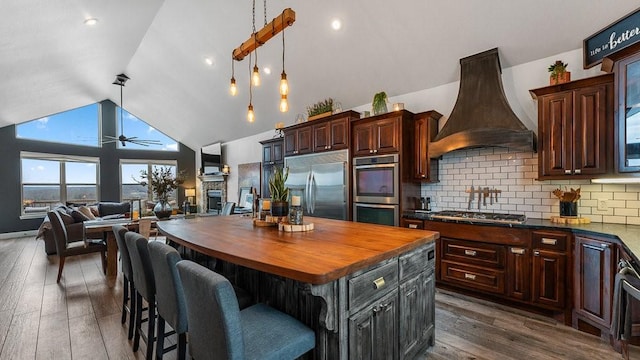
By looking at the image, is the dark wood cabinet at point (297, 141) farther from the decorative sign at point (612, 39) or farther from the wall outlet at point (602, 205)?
the wall outlet at point (602, 205)

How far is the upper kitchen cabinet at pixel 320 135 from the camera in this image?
14.1ft

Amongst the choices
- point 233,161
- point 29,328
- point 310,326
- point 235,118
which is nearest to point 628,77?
point 310,326

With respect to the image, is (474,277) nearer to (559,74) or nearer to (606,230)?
(606,230)

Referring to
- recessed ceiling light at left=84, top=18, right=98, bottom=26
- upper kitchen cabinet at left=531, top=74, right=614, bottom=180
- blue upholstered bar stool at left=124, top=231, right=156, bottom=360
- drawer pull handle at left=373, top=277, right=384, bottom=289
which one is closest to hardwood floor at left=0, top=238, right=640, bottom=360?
blue upholstered bar stool at left=124, top=231, right=156, bottom=360

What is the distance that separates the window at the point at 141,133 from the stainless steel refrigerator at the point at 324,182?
19.9 ft

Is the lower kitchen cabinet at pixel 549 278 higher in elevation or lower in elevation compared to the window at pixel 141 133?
lower

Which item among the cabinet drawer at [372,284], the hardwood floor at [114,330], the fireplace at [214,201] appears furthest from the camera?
the fireplace at [214,201]

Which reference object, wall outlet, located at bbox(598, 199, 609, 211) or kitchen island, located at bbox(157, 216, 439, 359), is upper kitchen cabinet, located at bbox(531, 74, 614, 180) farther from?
kitchen island, located at bbox(157, 216, 439, 359)

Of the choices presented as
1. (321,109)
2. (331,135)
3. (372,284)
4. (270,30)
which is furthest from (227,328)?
(321,109)

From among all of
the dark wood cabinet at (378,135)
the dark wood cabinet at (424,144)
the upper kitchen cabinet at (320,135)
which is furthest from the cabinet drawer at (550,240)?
the upper kitchen cabinet at (320,135)

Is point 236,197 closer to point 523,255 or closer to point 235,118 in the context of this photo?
point 235,118

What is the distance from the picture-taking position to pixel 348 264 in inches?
49.9

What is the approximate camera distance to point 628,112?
2.26 m

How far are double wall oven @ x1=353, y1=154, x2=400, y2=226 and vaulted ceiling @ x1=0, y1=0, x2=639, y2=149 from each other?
1262 millimetres
